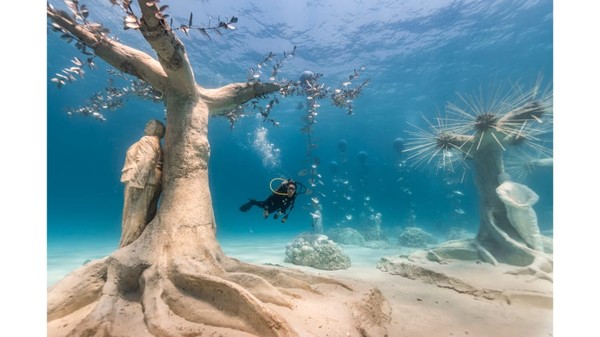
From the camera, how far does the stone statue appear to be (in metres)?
3.72

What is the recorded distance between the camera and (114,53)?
12.9ft

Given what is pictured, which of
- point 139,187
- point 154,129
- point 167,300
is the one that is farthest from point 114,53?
point 167,300

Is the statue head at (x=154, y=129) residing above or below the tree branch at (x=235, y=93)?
below

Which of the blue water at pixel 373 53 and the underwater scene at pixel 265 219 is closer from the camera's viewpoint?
the underwater scene at pixel 265 219

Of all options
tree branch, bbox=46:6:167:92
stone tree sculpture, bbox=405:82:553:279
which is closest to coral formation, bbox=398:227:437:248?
stone tree sculpture, bbox=405:82:553:279

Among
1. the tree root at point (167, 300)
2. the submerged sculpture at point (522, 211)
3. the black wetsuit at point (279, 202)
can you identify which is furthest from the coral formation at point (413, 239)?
the tree root at point (167, 300)

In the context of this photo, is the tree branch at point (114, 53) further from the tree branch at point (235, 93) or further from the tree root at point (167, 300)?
the tree root at point (167, 300)

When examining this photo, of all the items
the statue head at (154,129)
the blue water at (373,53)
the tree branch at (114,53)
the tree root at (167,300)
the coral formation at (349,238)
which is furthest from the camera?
the blue water at (373,53)

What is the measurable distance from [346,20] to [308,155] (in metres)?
15.9

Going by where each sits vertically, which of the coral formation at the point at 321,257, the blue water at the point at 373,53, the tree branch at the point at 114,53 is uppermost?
the blue water at the point at 373,53

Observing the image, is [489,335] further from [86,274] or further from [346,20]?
[346,20]

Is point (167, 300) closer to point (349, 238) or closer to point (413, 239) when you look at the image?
point (349, 238)

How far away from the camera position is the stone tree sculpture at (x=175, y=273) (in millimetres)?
2551

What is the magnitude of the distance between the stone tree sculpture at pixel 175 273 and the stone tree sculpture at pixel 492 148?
476 centimetres
